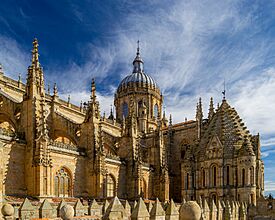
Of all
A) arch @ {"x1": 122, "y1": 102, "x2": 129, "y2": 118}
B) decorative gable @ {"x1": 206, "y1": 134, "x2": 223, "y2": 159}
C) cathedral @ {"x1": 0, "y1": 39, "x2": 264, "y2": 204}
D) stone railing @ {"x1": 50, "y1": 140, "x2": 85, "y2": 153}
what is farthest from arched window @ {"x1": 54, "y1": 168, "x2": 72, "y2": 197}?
arch @ {"x1": 122, "y1": 102, "x2": 129, "y2": 118}

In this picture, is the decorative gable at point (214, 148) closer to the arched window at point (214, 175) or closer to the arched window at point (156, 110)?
the arched window at point (214, 175)

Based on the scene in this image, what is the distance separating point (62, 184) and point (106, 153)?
677 centimetres

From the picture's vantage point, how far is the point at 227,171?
3219cm

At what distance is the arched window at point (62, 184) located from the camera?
78.7 feet

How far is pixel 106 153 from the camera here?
30422 millimetres

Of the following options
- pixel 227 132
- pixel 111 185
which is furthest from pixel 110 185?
pixel 227 132

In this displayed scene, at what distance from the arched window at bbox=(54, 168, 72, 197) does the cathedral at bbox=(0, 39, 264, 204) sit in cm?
8

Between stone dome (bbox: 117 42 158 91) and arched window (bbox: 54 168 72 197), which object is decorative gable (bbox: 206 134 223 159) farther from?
stone dome (bbox: 117 42 158 91)

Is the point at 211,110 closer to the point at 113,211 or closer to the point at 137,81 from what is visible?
the point at 137,81

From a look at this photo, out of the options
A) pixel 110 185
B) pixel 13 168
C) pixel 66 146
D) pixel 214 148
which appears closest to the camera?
pixel 13 168

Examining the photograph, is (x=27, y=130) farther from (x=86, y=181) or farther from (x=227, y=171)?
(x=227, y=171)

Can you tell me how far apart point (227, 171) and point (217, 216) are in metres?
9.68

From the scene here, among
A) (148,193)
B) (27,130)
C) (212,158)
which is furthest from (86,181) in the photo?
(212,158)

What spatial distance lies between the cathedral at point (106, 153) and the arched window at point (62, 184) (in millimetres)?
76
